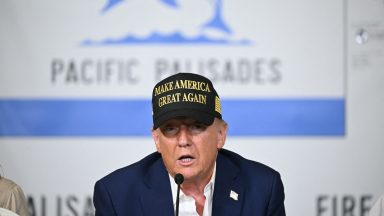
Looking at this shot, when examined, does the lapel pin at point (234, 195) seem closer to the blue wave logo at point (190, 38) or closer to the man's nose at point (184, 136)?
the man's nose at point (184, 136)

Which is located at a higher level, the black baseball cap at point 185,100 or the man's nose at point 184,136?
the black baseball cap at point 185,100

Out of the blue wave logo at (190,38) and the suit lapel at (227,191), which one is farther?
the blue wave logo at (190,38)

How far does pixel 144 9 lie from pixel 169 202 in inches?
54.8

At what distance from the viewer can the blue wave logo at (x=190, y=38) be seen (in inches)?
121

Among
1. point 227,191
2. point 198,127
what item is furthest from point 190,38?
point 198,127

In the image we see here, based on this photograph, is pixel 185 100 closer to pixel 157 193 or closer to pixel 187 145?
pixel 187 145

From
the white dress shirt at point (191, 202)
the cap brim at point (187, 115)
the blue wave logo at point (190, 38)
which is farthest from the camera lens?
the blue wave logo at point (190, 38)

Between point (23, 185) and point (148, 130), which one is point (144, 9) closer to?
point (148, 130)

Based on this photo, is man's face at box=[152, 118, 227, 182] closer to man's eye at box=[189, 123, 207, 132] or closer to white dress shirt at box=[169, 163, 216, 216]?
man's eye at box=[189, 123, 207, 132]

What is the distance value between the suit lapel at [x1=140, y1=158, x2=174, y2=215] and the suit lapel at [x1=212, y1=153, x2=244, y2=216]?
14cm

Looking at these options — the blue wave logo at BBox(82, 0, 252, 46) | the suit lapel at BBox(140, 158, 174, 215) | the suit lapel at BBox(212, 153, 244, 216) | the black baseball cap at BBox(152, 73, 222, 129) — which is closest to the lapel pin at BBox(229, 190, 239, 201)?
the suit lapel at BBox(212, 153, 244, 216)

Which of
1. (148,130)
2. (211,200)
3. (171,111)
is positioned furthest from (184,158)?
(148,130)

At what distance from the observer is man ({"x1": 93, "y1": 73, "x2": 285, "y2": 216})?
1.80 m

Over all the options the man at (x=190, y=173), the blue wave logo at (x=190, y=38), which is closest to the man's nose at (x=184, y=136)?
the man at (x=190, y=173)
